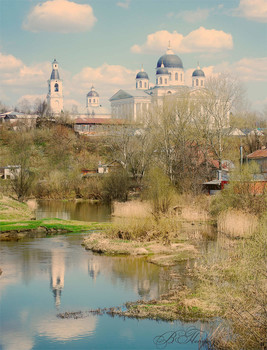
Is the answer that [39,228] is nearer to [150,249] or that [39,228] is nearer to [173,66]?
[150,249]

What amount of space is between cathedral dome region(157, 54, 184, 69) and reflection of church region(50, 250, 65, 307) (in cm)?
10743

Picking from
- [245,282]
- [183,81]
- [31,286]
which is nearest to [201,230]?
[31,286]

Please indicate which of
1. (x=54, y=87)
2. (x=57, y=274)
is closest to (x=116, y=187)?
(x=57, y=274)

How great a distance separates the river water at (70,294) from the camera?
37.0ft

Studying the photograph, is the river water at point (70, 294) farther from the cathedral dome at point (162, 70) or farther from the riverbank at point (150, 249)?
the cathedral dome at point (162, 70)

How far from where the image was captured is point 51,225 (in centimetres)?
2509

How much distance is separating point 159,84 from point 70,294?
10727 centimetres

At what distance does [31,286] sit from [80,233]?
364 inches

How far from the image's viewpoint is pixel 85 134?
Result: 67.5 metres

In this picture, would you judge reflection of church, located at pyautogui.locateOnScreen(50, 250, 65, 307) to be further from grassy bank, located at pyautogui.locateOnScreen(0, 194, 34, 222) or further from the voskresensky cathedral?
the voskresensky cathedral

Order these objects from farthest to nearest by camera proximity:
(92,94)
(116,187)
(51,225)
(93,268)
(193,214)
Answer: (92,94), (116,187), (193,214), (51,225), (93,268)

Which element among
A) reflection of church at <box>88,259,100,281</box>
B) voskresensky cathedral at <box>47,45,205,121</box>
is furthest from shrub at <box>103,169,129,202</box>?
voskresensky cathedral at <box>47,45,205,121</box>

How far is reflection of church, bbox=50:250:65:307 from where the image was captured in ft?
48.0

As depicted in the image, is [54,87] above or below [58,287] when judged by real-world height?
above
